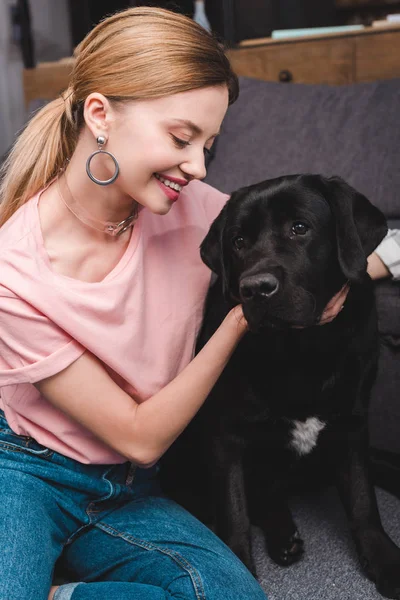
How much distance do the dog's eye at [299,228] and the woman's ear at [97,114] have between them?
15.6 inches

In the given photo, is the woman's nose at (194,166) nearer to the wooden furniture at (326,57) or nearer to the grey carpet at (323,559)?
the grey carpet at (323,559)

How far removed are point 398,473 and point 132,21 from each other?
1.19m

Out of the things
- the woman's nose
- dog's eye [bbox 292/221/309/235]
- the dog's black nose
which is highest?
the woman's nose

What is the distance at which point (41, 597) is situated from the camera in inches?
43.7

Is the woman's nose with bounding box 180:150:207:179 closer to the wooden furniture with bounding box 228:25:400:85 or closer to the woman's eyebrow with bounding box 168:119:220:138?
the woman's eyebrow with bounding box 168:119:220:138

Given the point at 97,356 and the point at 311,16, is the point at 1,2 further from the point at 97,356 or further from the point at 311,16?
the point at 97,356

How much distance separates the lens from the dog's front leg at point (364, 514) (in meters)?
1.34

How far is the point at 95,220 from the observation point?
→ 1.34 m

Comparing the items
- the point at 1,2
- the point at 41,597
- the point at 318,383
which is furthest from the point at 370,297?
the point at 1,2

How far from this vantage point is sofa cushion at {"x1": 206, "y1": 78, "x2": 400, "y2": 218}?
6.89ft

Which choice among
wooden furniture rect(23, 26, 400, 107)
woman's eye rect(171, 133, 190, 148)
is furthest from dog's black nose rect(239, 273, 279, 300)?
wooden furniture rect(23, 26, 400, 107)

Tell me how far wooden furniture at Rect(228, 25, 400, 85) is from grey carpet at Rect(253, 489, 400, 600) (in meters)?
1.68

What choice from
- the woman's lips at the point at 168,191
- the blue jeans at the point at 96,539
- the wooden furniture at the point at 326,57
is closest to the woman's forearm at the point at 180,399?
the blue jeans at the point at 96,539

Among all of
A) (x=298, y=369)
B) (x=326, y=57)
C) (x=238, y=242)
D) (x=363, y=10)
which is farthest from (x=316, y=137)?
(x=363, y=10)
